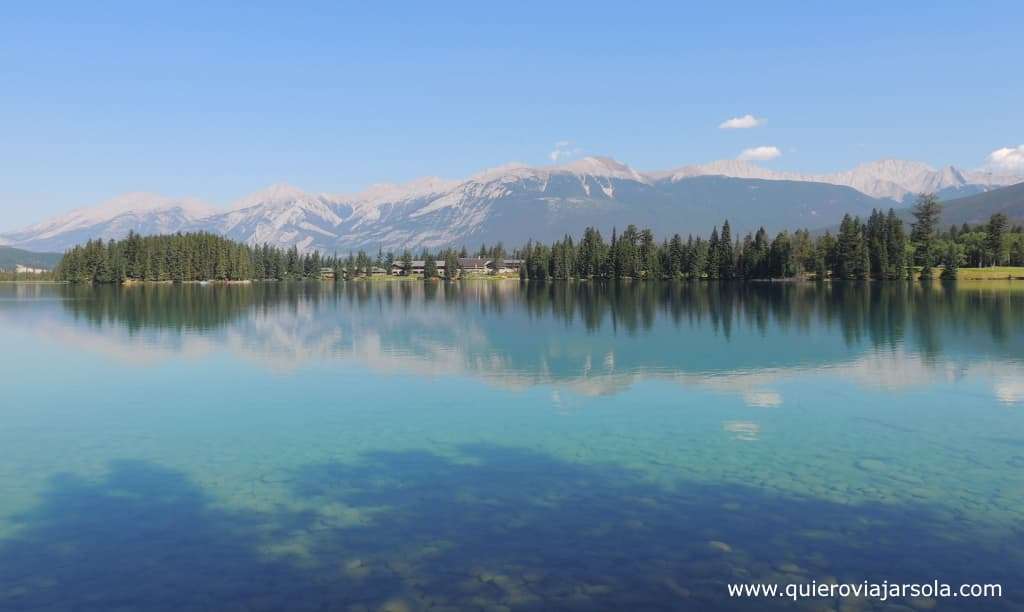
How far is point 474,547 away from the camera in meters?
17.5

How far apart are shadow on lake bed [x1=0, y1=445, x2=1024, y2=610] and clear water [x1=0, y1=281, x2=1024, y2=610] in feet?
0.26

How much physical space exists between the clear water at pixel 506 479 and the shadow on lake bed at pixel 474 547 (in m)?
0.08

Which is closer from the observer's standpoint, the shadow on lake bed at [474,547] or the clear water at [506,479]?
the shadow on lake bed at [474,547]

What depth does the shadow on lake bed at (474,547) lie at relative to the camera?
15086 mm

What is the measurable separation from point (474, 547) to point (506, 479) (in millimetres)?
5696

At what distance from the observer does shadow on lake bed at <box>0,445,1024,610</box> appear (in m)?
15.1

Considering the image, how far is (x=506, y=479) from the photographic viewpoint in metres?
23.1

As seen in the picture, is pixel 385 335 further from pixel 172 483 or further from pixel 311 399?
pixel 172 483

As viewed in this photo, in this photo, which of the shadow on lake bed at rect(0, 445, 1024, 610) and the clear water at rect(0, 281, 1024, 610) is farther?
the clear water at rect(0, 281, 1024, 610)

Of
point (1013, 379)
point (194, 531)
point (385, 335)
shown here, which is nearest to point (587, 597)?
point (194, 531)

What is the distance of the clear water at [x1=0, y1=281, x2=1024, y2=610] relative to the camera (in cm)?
1581

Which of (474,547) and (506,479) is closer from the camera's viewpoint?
(474,547)

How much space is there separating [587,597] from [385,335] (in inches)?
2345

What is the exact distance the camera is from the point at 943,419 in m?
31.5
